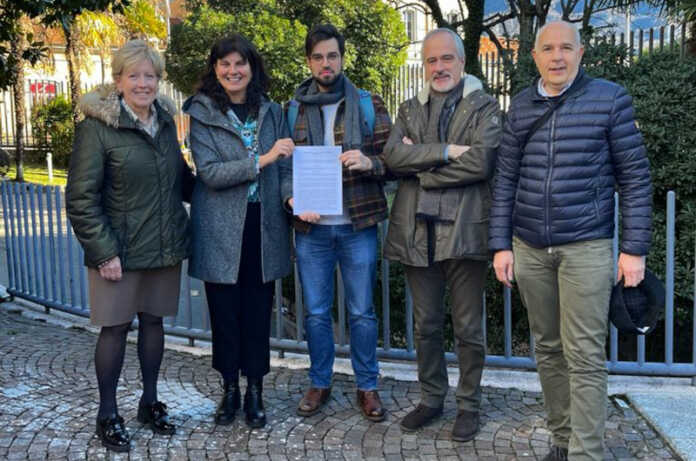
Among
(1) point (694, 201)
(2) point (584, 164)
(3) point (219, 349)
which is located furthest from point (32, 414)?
(1) point (694, 201)

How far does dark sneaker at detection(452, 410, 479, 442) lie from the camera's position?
164 inches

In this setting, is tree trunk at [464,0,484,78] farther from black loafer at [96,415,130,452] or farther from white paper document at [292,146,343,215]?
black loafer at [96,415,130,452]

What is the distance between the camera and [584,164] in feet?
11.2

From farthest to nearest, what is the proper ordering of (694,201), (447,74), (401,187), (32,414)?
(694,201) < (32,414) < (401,187) < (447,74)

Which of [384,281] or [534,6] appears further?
[534,6]

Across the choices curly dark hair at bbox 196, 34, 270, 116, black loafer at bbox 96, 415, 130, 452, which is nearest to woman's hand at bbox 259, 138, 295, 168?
curly dark hair at bbox 196, 34, 270, 116

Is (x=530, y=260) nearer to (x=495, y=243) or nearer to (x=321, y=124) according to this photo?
(x=495, y=243)

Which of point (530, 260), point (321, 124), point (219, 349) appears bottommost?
point (219, 349)

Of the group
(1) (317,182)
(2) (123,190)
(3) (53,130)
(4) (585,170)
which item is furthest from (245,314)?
(3) (53,130)

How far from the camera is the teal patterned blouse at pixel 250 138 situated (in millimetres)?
4199

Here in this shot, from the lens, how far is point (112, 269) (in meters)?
3.90

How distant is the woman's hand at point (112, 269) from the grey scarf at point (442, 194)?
1542mm

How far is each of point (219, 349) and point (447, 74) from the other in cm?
195

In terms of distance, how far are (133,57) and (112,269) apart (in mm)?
1067
